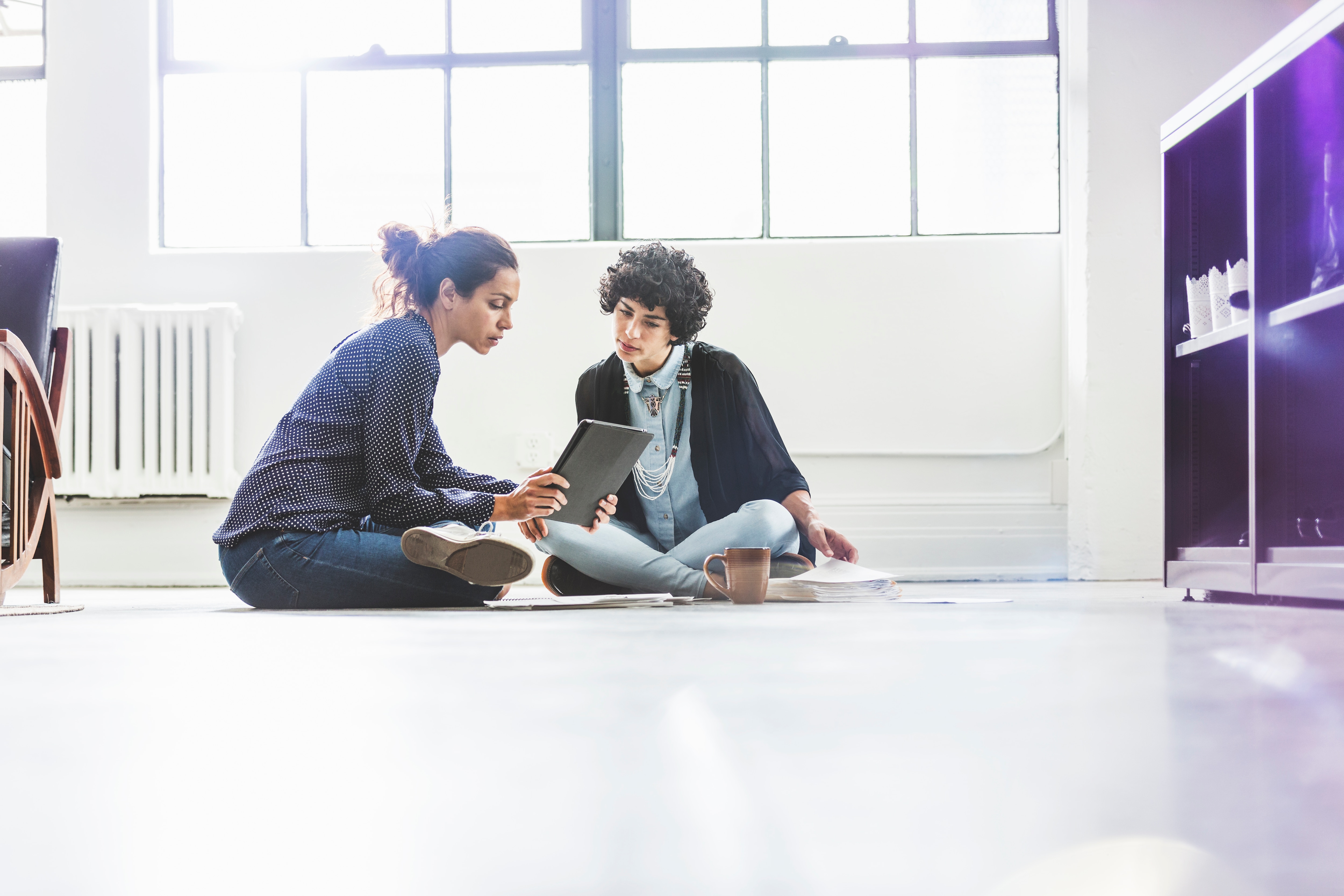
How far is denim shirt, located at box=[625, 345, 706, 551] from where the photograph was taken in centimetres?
231

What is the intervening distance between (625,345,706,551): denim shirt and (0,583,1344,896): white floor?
1.33 meters

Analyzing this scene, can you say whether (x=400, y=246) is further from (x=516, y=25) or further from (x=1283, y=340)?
(x=516, y=25)

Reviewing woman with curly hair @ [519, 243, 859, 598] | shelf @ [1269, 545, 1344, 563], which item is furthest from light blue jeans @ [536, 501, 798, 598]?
shelf @ [1269, 545, 1344, 563]

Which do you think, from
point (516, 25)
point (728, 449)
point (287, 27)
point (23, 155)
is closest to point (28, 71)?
point (23, 155)

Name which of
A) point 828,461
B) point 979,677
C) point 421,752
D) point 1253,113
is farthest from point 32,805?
point 828,461

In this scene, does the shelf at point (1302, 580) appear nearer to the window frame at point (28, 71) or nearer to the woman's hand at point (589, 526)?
the woman's hand at point (589, 526)

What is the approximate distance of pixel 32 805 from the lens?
1.46 feet

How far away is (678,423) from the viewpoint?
2334mm

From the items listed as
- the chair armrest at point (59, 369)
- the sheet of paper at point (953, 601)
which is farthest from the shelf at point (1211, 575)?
the chair armrest at point (59, 369)

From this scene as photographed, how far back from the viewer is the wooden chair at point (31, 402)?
2.01 m

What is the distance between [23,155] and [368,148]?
1335mm

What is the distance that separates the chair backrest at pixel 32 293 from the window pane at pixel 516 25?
6.21 ft

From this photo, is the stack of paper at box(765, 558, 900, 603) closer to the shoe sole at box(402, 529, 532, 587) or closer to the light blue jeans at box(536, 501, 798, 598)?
the light blue jeans at box(536, 501, 798, 598)

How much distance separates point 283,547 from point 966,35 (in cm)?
311
